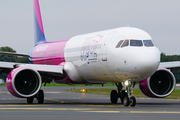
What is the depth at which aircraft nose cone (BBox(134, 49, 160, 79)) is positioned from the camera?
1734 cm

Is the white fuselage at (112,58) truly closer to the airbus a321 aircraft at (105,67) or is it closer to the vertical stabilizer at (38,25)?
the airbus a321 aircraft at (105,67)

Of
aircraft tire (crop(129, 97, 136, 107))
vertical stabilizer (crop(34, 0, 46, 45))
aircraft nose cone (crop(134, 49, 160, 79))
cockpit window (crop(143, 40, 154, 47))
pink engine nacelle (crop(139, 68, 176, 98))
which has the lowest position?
aircraft tire (crop(129, 97, 136, 107))

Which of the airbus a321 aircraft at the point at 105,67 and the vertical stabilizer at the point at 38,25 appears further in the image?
the vertical stabilizer at the point at 38,25

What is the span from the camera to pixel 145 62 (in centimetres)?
1731

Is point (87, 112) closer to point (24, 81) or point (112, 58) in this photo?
point (112, 58)

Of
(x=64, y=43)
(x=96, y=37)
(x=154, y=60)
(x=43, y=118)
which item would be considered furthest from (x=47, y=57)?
(x=43, y=118)

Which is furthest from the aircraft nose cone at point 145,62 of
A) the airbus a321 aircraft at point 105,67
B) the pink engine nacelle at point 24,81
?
the pink engine nacelle at point 24,81

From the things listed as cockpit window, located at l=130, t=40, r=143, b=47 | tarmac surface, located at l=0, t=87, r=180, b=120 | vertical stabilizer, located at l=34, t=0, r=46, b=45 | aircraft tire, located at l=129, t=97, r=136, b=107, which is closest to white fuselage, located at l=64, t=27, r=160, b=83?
cockpit window, located at l=130, t=40, r=143, b=47

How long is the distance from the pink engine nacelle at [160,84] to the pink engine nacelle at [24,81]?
5478mm

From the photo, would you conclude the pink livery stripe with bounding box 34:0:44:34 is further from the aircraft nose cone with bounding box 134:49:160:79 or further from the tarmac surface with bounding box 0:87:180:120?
the aircraft nose cone with bounding box 134:49:160:79

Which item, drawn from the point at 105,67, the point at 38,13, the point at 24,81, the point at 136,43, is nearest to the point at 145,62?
the point at 136,43

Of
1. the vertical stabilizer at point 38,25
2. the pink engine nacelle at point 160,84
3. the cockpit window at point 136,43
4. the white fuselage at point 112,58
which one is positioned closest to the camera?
the white fuselage at point 112,58

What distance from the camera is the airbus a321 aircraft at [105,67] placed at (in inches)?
704

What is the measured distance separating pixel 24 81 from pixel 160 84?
7106 millimetres
